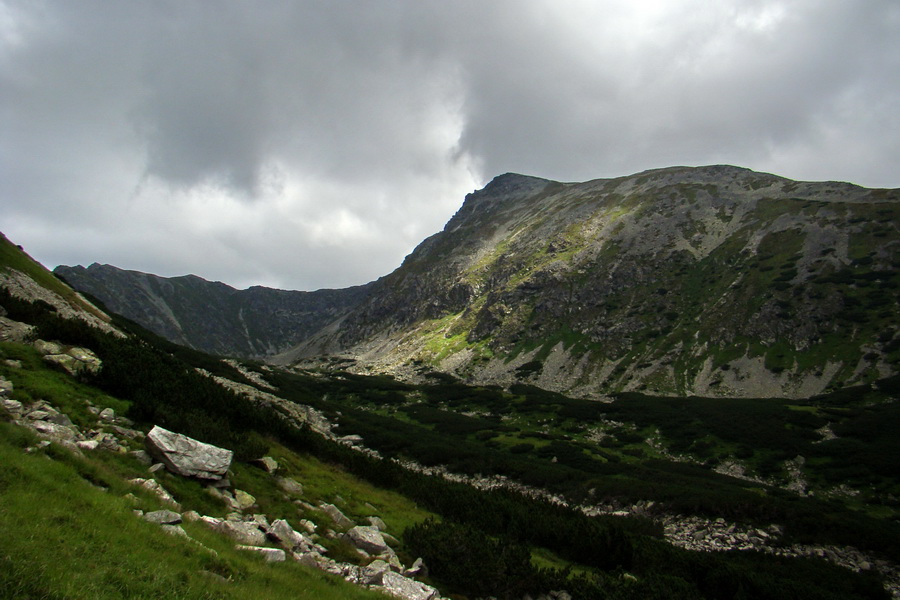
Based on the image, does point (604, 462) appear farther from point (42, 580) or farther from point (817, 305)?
point (817, 305)

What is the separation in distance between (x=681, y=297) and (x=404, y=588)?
400 feet

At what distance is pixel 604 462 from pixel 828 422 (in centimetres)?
3023

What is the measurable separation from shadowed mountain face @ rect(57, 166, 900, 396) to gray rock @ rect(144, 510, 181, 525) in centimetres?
9020

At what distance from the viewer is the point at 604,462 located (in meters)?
44.4

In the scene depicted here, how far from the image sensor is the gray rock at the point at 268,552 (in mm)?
9344

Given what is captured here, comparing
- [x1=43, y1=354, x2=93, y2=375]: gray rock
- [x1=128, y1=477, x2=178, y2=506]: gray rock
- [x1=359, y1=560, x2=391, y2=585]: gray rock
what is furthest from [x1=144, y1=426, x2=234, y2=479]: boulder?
[x1=43, y1=354, x2=93, y2=375]: gray rock

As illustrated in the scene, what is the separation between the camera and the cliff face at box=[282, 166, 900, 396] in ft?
277

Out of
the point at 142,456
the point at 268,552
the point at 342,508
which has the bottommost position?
the point at 342,508

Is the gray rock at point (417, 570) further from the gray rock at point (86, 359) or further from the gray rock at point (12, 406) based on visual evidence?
the gray rock at point (86, 359)

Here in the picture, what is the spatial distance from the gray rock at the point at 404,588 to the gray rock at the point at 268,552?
2769 millimetres

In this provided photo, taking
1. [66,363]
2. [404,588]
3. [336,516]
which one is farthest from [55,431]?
[404,588]

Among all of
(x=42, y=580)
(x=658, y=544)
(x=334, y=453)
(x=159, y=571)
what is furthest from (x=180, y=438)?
(x=658, y=544)

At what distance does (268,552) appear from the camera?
31.3 ft

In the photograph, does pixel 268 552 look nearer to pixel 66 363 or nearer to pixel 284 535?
pixel 284 535
